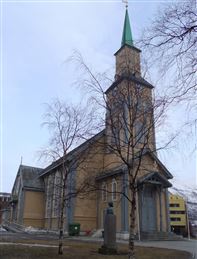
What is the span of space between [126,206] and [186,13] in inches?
919

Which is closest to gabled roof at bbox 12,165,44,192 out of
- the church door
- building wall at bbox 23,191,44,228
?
building wall at bbox 23,191,44,228

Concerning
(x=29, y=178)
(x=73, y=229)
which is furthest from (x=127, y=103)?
(x=29, y=178)

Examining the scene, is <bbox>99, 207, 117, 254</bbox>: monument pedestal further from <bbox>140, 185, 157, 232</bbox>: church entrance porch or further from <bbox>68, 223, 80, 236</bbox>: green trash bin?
<bbox>68, 223, 80, 236</bbox>: green trash bin

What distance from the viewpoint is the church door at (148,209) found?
1136 inches

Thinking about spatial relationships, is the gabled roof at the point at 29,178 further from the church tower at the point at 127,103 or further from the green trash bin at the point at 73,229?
the church tower at the point at 127,103

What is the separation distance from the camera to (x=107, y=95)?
1173cm

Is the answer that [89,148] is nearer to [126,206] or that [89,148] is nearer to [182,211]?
[126,206]

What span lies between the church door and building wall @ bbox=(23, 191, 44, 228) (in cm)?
1568

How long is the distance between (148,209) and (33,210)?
16.8 m

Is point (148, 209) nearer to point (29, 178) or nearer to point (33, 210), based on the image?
point (33, 210)

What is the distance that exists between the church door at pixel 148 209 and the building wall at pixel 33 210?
617 inches

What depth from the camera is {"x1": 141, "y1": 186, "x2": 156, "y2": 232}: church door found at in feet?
94.7

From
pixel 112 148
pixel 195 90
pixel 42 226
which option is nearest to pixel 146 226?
pixel 42 226

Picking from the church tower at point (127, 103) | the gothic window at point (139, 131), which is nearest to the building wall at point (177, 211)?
the gothic window at point (139, 131)
